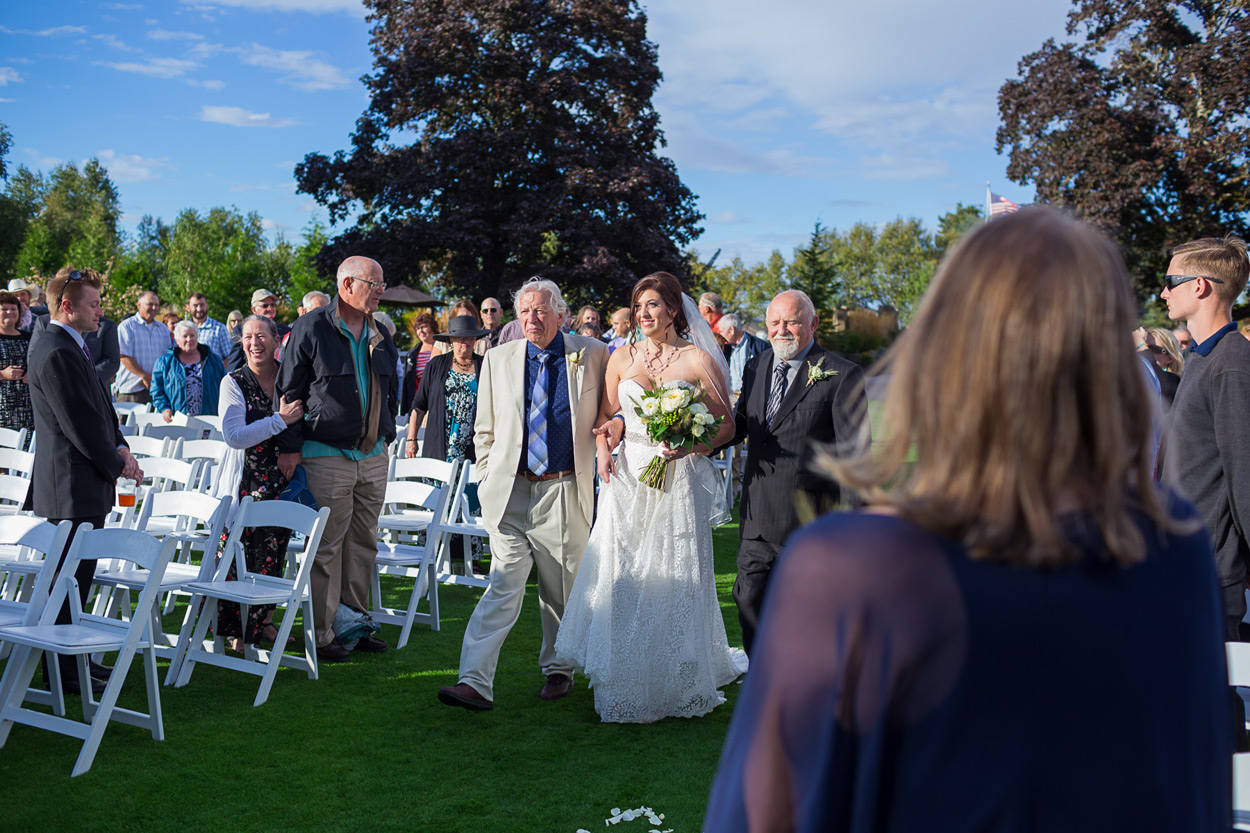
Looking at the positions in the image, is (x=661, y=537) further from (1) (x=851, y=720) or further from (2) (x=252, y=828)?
(1) (x=851, y=720)

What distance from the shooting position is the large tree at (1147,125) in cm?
2644

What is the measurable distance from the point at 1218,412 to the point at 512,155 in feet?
87.9

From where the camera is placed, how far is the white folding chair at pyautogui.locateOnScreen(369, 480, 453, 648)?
7023 mm

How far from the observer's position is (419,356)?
1130cm

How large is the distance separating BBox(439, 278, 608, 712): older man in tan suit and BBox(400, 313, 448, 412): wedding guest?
177 inches

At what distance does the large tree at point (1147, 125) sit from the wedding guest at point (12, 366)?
2577 centimetres

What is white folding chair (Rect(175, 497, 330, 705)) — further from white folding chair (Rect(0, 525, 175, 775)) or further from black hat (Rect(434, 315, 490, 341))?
black hat (Rect(434, 315, 490, 341))

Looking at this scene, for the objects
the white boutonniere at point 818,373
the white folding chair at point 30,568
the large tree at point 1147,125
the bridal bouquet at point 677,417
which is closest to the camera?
the white folding chair at point 30,568

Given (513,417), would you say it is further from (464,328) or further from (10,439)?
(10,439)

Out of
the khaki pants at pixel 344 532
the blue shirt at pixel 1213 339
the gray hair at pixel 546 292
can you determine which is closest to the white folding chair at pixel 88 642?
the khaki pants at pixel 344 532

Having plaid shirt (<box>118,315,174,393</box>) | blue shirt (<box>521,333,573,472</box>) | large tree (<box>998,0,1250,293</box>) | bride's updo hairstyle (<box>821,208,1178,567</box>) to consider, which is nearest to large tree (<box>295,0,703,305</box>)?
large tree (<box>998,0,1250,293</box>)

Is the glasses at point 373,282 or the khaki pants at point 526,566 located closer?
the khaki pants at point 526,566

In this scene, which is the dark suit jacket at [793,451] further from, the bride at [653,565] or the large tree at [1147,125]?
the large tree at [1147,125]

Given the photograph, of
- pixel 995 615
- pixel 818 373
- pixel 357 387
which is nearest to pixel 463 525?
pixel 357 387
